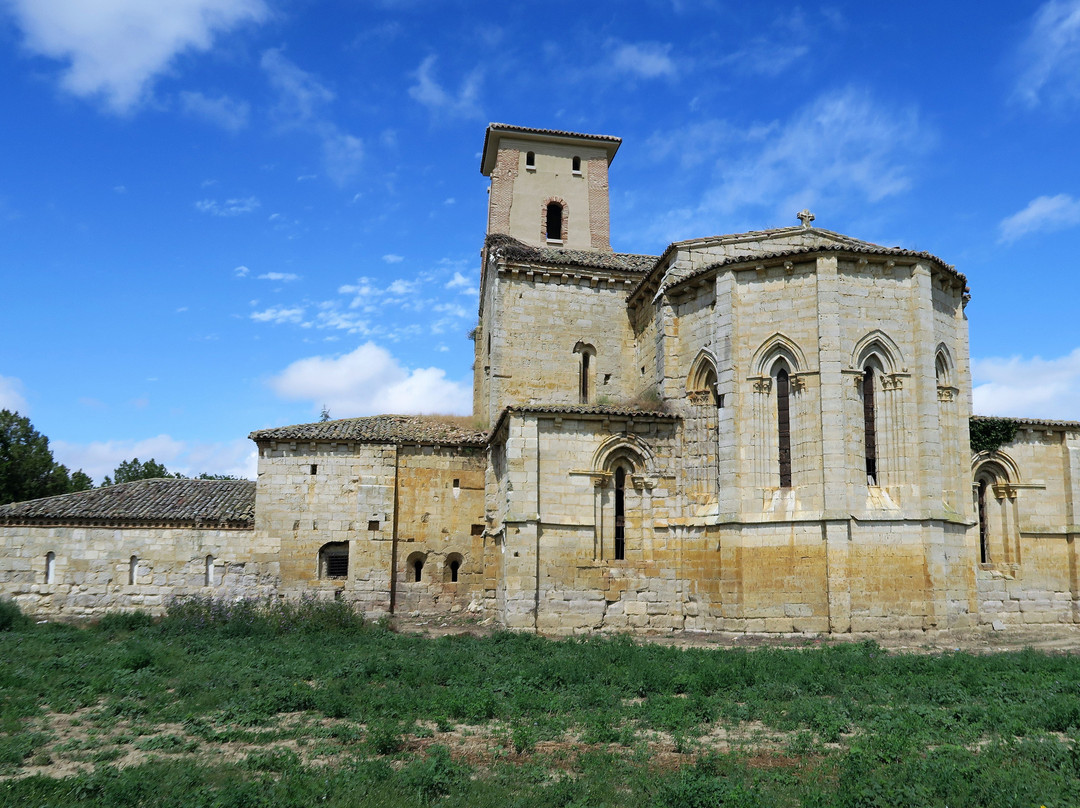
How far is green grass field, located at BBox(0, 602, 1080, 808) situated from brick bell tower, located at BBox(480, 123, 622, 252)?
15.8 metres

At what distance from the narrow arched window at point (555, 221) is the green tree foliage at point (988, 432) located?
14.2m

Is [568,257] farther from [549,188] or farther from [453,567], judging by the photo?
[453,567]

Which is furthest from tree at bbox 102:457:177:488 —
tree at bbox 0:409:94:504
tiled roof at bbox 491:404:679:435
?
tiled roof at bbox 491:404:679:435

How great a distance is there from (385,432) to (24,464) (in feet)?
59.1

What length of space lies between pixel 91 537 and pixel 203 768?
15.0m

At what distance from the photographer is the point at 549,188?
28.3 m

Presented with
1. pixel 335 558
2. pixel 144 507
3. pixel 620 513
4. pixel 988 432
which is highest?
pixel 988 432

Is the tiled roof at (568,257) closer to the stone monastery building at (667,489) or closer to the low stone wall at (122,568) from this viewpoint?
the stone monastery building at (667,489)

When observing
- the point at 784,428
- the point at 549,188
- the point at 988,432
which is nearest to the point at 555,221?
the point at 549,188

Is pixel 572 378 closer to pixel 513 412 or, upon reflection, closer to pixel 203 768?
pixel 513 412

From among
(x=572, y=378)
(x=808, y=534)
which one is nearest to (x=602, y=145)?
(x=572, y=378)

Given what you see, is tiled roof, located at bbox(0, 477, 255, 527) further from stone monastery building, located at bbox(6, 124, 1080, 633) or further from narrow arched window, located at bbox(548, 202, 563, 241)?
narrow arched window, located at bbox(548, 202, 563, 241)

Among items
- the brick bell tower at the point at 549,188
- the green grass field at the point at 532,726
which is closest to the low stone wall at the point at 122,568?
the green grass field at the point at 532,726

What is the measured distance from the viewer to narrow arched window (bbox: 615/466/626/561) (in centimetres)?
1920
